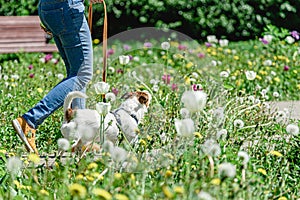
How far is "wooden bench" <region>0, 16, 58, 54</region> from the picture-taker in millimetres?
8945

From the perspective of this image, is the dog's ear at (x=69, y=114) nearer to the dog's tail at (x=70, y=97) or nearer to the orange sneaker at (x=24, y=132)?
the dog's tail at (x=70, y=97)

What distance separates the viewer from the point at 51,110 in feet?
14.0

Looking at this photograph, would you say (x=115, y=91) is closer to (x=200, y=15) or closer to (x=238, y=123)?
(x=238, y=123)

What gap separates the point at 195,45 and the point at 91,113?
5.54 meters

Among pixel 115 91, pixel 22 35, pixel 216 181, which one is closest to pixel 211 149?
pixel 216 181

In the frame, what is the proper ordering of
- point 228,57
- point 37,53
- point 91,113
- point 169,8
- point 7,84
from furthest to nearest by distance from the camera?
point 169,8 → point 37,53 → point 228,57 → point 7,84 → point 91,113

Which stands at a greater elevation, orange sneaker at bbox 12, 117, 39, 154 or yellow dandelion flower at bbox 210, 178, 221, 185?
yellow dandelion flower at bbox 210, 178, 221, 185

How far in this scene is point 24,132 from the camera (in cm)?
418

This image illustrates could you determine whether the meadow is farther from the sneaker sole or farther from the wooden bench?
the wooden bench

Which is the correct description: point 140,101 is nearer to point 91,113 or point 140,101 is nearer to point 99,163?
point 91,113

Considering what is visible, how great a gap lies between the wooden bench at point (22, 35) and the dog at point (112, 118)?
15.4ft

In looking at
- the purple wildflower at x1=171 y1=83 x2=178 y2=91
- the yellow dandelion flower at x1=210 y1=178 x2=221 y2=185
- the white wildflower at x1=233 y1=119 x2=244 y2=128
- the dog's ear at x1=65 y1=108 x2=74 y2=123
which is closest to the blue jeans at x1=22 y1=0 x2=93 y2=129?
the dog's ear at x1=65 y1=108 x2=74 y2=123

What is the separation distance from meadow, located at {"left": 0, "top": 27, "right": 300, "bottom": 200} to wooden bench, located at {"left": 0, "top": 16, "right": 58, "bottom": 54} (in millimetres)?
752

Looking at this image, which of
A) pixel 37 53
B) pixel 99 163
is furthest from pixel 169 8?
pixel 99 163
